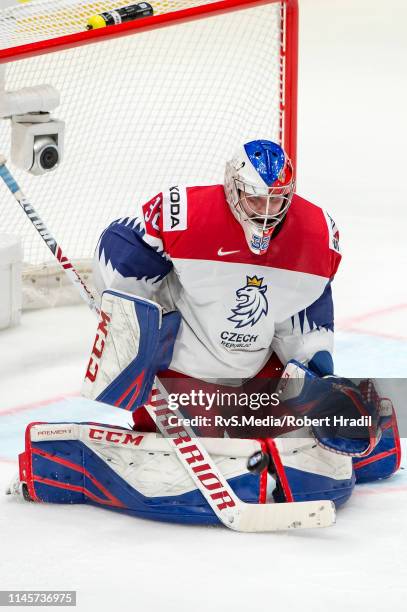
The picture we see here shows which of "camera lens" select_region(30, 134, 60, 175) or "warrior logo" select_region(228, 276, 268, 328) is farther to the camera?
"camera lens" select_region(30, 134, 60, 175)

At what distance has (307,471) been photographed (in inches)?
107

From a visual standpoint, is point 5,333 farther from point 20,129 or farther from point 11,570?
point 11,570

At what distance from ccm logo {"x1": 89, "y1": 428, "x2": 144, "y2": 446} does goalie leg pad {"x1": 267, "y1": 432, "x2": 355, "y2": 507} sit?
29 centimetres

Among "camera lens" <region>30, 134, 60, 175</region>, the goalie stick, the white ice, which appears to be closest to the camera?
the white ice

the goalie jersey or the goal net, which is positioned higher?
the goal net

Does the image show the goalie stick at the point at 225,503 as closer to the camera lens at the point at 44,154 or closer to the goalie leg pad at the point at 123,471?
the goalie leg pad at the point at 123,471

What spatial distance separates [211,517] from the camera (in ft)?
8.63

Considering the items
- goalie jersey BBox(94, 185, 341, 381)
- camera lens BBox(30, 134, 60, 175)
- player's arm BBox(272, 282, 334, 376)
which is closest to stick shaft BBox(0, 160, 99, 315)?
camera lens BBox(30, 134, 60, 175)

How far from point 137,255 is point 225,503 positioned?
56 cm

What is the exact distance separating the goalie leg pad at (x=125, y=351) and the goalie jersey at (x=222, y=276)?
120 millimetres

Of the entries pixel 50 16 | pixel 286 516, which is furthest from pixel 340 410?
pixel 50 16

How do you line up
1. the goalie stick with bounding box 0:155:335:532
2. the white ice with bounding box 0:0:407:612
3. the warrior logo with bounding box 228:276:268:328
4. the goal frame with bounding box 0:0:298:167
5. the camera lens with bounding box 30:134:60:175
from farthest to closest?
1. the camera lens with bounding box 30:134:60:175
2. the goal frame with bounding box 0:0:298:167
3. the warrior logo with bounding box 228:276:268:328
4. the goalie stick with bounding box 0:155:335:532
5. the white ice with bounding box 0:0:407:612

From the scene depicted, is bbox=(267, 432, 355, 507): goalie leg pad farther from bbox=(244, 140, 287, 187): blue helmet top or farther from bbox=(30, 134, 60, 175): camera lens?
bbox=(30, 134, 60, 175): camera lens

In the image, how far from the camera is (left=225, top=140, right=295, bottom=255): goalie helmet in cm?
262
